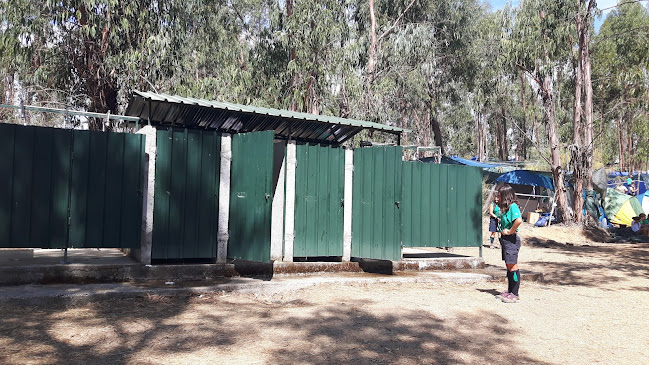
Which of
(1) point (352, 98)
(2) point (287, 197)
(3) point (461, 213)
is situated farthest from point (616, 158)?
(2) point (287, 197)

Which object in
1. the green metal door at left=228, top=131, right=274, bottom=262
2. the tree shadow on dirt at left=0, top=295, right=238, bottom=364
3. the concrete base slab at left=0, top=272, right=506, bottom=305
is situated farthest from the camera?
the green metal door at left=228, top=131, right=274, bottom=262

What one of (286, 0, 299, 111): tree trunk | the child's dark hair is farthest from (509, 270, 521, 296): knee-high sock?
(286, 0, 299, 111): tree trunk

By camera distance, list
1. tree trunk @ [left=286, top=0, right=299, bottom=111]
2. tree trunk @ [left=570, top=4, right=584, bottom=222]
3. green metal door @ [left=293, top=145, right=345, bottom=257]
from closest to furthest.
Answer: green metal door @ [left=293, top=145, right=345, bottom=257], tree trunk @ [left=286, top=0, right=299, bottom=111], tree trunk @ [left=570, top=4, right=584, bottom=222]

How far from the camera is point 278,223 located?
27.6 feet

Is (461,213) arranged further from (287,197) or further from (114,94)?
(114,94)

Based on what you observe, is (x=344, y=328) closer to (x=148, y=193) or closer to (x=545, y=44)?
(x=148, y=193)

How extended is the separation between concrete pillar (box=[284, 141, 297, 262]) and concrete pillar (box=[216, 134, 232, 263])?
3.11 ft

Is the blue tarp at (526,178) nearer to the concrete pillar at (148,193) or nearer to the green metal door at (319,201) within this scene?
the green metal door at (319,201)

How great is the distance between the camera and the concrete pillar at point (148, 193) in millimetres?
7402

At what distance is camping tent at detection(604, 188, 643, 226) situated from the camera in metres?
21.5

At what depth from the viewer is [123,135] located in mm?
7242

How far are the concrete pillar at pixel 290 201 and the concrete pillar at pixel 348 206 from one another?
0.96 m

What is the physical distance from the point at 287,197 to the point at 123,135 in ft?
8.50

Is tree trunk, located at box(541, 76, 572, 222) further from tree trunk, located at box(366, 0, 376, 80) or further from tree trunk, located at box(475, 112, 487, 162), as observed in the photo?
Answer: tree trunk, located at box(475, 112, 487, 162)
